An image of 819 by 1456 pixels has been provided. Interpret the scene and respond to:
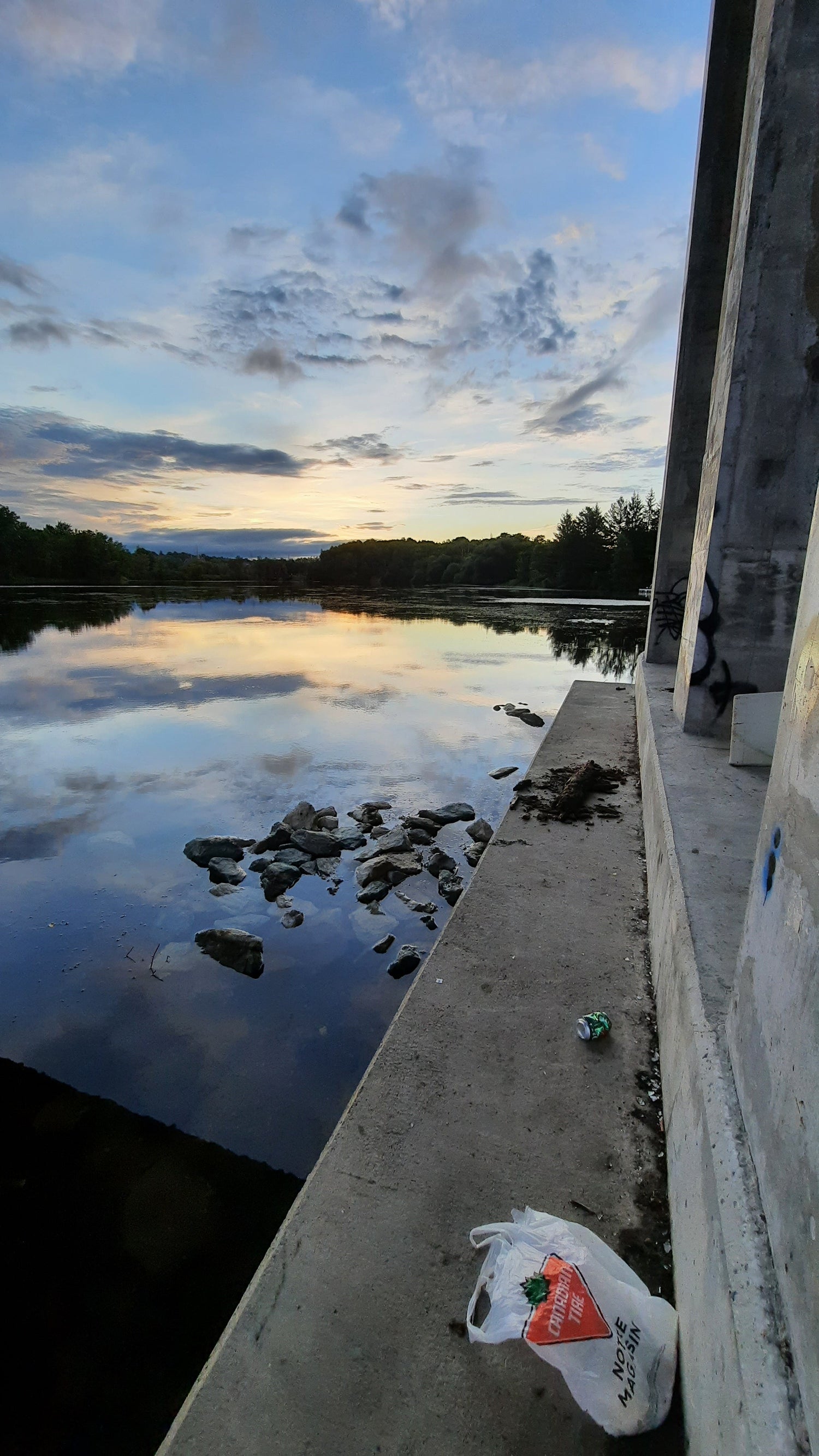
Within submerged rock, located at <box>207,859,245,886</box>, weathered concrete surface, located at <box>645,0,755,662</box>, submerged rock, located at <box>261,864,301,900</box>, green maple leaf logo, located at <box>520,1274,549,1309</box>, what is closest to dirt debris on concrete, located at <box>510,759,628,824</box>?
submerged rock, located at <box>261,864,301,900</box>

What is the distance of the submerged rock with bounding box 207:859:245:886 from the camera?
5.75 metres

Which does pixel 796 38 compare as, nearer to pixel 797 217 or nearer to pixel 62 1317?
pixel 797 217

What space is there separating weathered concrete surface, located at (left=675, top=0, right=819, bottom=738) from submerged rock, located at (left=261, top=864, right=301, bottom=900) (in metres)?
3.92

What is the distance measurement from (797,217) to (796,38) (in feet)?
3.36

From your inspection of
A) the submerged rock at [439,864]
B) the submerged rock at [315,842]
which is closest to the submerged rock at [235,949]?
the submerged rock at [315,842]

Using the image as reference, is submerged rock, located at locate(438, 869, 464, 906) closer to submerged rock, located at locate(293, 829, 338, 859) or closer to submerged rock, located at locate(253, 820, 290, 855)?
submerged rock, located at locate(293, 829, 338, 859)

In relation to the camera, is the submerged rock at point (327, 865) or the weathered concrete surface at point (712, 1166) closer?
the weathered concrete surface at point (712, 1166)

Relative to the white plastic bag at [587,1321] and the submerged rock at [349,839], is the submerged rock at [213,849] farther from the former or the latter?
the white plastic bag at [587,1321]

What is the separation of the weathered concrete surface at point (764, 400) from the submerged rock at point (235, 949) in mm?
4287

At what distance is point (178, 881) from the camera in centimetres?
577

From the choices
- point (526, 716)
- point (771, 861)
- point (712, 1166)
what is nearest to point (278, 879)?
point (712, 1166)

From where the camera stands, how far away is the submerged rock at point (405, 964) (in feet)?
14.5

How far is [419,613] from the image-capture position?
37.6m

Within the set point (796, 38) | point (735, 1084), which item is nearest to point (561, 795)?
point (735, 1084)
